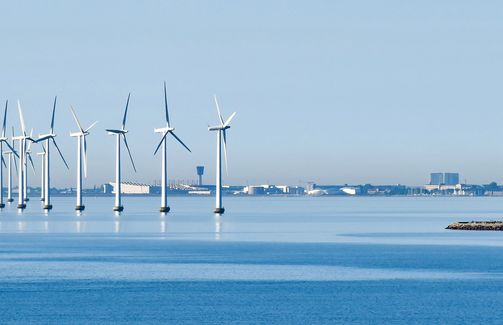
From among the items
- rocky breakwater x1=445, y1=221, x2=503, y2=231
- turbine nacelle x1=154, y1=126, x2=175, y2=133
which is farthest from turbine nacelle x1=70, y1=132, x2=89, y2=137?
rocky breakwater x1=445, y1=221, x2=503, y2=231

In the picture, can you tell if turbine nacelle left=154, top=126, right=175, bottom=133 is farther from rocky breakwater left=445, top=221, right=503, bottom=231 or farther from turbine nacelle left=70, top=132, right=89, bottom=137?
rocky breakwater left=445, top=221, right=503, bottom=231

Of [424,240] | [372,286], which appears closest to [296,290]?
[372,286]

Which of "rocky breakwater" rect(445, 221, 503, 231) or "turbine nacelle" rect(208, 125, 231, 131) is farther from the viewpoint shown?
"turbine nacelle" rect(208, 125, 231, 131)

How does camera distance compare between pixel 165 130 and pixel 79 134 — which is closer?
pixel 165 130

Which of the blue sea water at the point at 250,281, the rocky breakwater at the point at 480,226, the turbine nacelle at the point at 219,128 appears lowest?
the blue sea water at the point at 250,281

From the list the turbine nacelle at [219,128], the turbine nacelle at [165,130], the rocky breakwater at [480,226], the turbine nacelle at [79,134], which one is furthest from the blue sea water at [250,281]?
the turbine nacelle at [79,134]

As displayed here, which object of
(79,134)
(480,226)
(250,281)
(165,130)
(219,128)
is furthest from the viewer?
(79,134)

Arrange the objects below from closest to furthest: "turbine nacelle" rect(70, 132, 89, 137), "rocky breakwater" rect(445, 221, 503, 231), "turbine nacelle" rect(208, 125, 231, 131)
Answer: "rocky breakwater" rect(445, 221, 503, 231), "turbine nacelle" rect(208, 125, 231, 131), "turbine nacelle" rect(70, 132, 89, 137)

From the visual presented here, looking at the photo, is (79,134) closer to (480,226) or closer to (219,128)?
(219,128)

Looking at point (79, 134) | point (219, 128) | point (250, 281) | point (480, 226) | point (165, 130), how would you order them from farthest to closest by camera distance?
point (79, 134) → point (165, 130) → point (219, 128) → point (480, 226) → point (250, 281)

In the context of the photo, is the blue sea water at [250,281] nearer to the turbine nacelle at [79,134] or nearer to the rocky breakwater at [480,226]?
the rocky breakwater at [480,226]

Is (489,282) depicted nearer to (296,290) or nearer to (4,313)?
(296,290)

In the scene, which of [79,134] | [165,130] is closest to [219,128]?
[165,130]

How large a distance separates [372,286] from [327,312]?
432 inches
